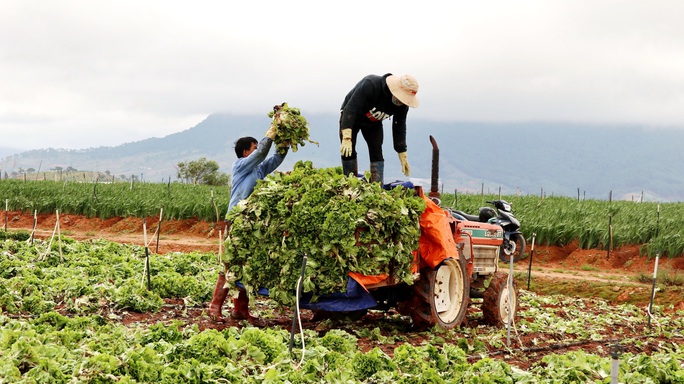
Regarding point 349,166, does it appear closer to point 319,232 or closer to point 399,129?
point 399,129

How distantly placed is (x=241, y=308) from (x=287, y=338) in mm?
1492

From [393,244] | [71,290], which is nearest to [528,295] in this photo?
[393,244]

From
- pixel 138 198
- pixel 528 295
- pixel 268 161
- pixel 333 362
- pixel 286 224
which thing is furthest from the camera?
pixel 138 198

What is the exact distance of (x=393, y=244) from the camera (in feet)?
23.4

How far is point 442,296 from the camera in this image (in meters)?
8.08

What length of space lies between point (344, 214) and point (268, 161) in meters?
1.71

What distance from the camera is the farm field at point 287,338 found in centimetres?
525

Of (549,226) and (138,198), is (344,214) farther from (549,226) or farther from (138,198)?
(138,198)

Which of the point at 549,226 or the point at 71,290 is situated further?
the point at 549,226

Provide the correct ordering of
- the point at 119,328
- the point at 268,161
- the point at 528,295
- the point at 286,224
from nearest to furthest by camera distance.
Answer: the point at 119,328, the point at 286,224, the point at 268,161, the point at 528,295

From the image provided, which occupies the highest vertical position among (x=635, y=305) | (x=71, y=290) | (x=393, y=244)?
(x=393, y=244)

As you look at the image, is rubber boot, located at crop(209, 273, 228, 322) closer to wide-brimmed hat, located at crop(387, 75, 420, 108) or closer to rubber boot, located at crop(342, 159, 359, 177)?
rubber boot, located at crop(342, 159, 359, 177)

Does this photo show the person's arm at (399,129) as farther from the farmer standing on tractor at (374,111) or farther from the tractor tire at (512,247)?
the tractor tire at (512,247)

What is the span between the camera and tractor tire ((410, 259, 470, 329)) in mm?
7707
